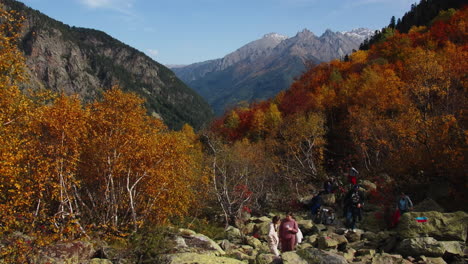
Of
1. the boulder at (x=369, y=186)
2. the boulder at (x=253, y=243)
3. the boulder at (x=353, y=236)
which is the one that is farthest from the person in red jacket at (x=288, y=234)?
the boulder at (x=369, y=186)

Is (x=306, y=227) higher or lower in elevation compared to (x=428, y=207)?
lower

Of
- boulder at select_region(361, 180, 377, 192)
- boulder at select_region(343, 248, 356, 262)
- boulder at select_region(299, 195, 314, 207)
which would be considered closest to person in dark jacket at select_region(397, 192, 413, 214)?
boulder at select_region(343, 248, 356, 262)

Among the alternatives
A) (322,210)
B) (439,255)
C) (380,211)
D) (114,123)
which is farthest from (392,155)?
(114,123)

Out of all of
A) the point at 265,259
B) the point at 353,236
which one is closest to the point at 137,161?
the point at 265,259

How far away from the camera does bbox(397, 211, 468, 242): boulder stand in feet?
56.1

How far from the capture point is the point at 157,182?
21406mm

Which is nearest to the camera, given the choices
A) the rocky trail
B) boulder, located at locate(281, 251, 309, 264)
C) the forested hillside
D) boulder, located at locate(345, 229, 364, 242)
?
boulder, located at locate(281, 251, 309, 264)

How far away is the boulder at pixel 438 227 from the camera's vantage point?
17109 mm

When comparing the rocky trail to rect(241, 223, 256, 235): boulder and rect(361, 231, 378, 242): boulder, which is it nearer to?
rect(361, 231, 378, 242): boulder

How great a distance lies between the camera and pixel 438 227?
58.2 ft

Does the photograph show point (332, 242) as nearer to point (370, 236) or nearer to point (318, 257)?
point (370, 236)

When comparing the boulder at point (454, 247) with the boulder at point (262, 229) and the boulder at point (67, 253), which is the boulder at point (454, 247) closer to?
the boulder at point (262, 229)

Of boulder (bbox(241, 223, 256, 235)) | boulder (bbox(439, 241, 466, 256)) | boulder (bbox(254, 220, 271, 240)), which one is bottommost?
boulder (bbox(241, 223, 256, 235))

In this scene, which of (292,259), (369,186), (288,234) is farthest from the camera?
(369,186)
